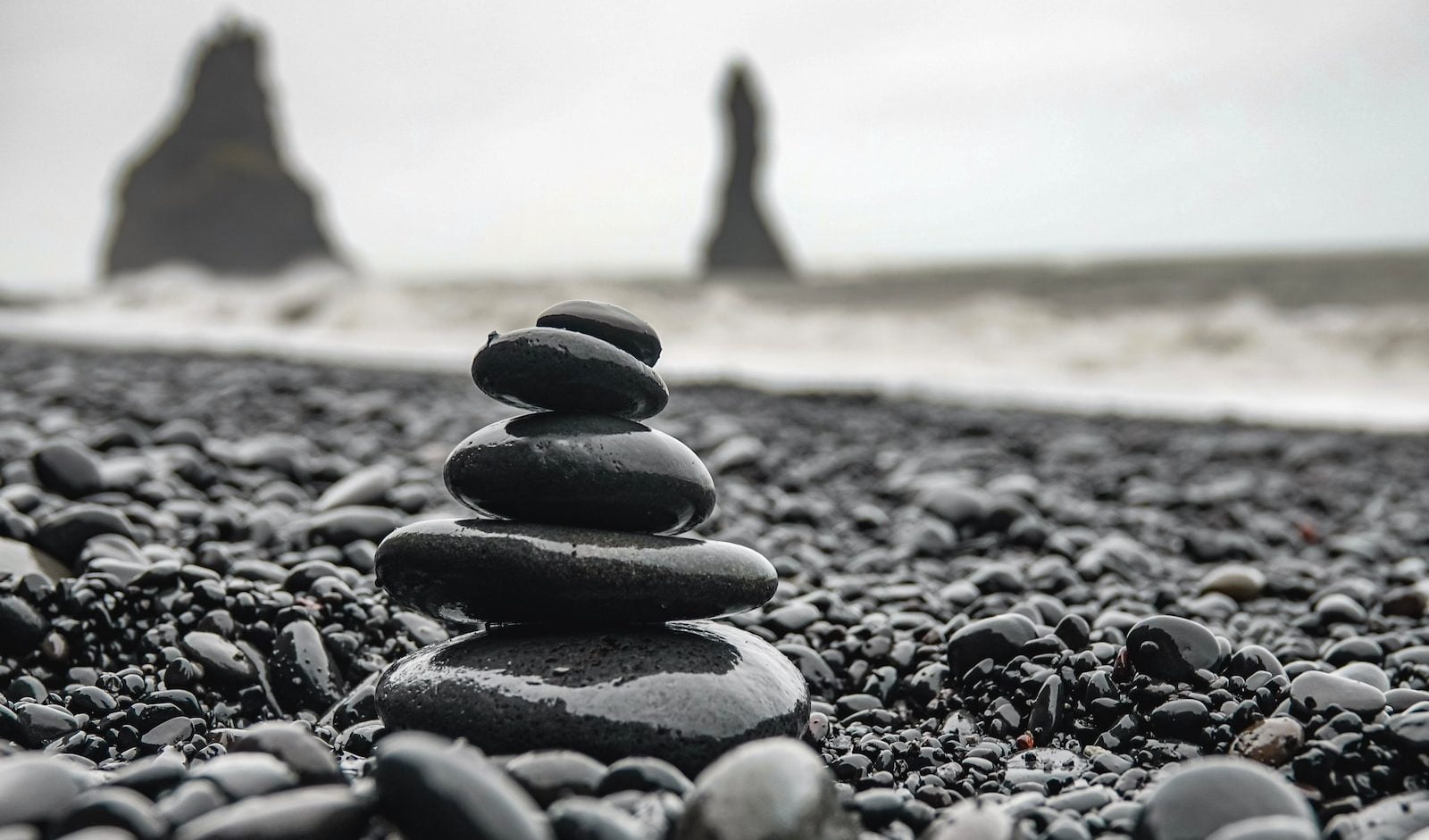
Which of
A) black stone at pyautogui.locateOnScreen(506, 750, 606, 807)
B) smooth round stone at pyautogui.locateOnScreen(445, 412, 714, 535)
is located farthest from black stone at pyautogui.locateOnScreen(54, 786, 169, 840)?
smooth round stone at pyautogui.locateOnScreen(445, 412, 714, 535)

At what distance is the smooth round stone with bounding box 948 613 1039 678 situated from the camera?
2871 mm

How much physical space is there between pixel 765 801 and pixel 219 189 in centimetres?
7120

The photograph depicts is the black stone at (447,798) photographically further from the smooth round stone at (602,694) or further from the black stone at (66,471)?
the black stone at (66,471)

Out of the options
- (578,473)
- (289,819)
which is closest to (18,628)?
(578,473)

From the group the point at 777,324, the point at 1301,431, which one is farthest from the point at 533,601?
the point at 777,324

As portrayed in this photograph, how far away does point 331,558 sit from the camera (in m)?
3.57

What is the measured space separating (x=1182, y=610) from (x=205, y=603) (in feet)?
10.5

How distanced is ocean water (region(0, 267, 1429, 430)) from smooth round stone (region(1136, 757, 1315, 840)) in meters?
8.34

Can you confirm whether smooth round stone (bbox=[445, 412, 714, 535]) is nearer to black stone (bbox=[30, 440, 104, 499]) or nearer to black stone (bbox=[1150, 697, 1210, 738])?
black stone (bbox=[1150, 697, 1210, 738])

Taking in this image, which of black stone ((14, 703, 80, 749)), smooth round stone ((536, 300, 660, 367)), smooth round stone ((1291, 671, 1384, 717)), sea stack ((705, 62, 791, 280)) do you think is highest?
sea stack ((705, 62, 791, 280))

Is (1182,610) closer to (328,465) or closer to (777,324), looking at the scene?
(328,465)

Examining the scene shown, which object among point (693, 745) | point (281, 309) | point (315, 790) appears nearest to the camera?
point (315, 790)

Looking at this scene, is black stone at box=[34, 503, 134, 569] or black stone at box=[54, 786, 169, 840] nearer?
black stone at box=[54, 786, 169, 840]

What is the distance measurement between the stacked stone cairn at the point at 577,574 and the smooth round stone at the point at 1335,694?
116 cm
